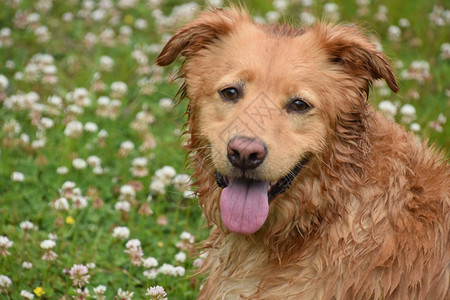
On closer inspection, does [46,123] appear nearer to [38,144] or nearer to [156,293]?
[38,144]

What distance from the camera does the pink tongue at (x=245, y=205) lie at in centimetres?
392

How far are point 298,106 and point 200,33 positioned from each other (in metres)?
0.83

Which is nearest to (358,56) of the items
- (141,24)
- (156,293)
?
(156,293)

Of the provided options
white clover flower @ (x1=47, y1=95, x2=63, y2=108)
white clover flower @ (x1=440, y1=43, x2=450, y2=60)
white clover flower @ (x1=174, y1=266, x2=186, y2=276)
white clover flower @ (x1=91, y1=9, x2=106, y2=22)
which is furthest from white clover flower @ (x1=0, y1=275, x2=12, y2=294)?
white clover flower @ (x1=440, y1=43, x2=450, y2=60)

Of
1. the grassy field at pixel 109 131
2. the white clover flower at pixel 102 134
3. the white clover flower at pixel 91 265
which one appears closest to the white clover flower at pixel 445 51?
the grassy field at pixel 109 131

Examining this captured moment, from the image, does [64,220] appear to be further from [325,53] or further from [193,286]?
[325,53]

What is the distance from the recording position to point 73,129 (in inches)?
245

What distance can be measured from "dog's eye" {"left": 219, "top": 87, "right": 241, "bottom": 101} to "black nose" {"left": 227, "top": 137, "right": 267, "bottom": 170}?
37cm

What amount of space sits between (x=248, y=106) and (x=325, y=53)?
60 centimetres

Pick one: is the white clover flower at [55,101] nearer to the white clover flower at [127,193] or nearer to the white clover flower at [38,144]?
the white clover flower at [38,144]

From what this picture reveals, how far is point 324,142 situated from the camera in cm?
396

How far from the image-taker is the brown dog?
12.6ft

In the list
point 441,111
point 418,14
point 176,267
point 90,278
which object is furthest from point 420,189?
point 418,14

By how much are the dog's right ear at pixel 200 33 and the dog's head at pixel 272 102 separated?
0.15 m
